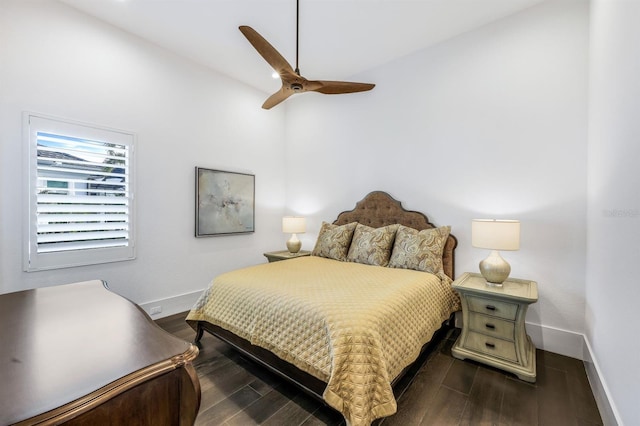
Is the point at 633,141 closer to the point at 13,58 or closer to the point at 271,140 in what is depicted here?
the point at 271,140

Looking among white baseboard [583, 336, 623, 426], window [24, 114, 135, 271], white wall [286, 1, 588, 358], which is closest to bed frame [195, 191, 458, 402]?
white wall [286, 1, 588, 358]

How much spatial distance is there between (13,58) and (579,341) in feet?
17.8

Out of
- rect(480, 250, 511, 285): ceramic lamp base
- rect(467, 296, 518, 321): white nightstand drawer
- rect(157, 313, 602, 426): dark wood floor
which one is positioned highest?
rect(480, 250, 511, 285): ceramic lamp base

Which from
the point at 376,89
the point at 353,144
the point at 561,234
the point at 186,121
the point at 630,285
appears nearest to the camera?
the point at 630,285

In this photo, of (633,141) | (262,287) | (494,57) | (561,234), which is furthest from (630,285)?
(494,57)

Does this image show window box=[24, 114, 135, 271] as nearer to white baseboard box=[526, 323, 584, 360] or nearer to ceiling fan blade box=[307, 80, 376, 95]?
ceiling fan blade box=[307, 80, 376, 95]

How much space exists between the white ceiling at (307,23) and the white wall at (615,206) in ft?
3.64

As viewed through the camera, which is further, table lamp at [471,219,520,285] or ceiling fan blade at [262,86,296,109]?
ceiling fan blade at [262,86,296,109]

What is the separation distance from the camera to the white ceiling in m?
2.58

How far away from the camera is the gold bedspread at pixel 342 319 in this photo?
1.46 meters

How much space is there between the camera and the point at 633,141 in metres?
1.32

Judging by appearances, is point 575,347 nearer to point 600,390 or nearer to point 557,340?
point 557,340

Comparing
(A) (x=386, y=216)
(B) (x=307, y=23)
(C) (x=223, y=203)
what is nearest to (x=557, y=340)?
(A) (x=386, y=216)

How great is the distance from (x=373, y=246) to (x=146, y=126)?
116 inches
